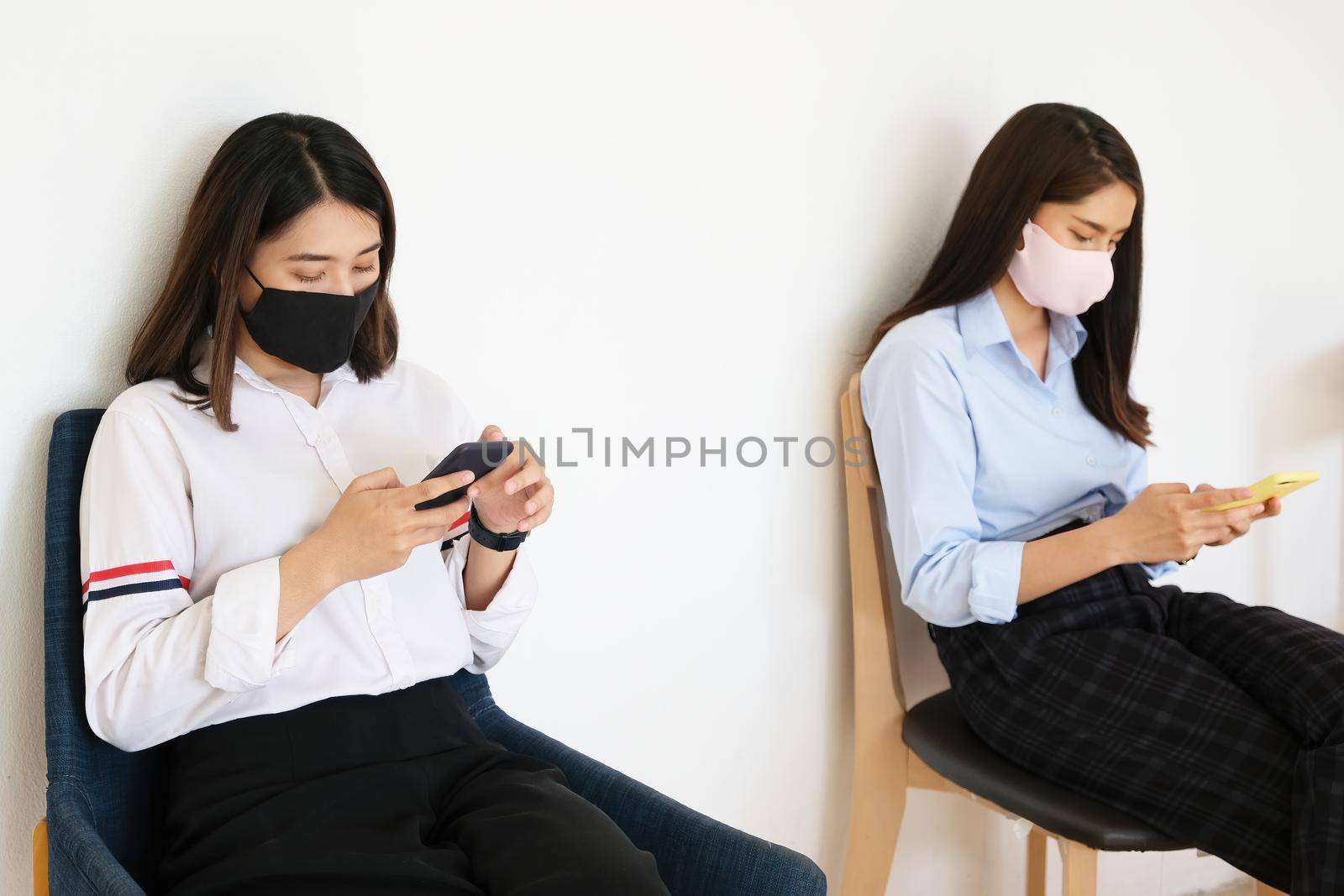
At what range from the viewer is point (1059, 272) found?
5.65ft

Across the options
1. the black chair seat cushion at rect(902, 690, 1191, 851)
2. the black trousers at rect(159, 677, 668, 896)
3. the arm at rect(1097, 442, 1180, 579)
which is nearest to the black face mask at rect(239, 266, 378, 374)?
the black trousers at rect(159, 677, 668, 896)

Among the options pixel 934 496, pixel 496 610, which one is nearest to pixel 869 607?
pixel 934 496

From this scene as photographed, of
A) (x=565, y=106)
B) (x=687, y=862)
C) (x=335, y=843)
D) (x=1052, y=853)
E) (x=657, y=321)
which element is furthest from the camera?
(x=1052, y=853)

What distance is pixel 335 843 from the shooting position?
105 centimetres

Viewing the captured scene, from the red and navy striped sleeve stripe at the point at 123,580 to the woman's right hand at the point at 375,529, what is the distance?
0.15 meters

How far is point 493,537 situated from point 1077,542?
818 mm

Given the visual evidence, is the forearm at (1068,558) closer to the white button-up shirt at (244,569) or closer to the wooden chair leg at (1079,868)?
the wooden chair leg at (1079,868)

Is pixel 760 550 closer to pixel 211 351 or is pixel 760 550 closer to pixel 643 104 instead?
pixel 643 104

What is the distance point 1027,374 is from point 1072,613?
39cm

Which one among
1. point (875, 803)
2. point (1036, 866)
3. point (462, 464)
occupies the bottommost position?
point (1036, 866)

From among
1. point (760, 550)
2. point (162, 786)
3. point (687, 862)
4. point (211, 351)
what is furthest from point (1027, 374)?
point (162, 786)

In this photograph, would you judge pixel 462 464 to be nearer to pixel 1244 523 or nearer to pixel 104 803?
pixel 104 803

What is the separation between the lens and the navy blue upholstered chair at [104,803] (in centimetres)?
108

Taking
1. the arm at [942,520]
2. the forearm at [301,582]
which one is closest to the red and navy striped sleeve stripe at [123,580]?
the forearm at [301,582]
